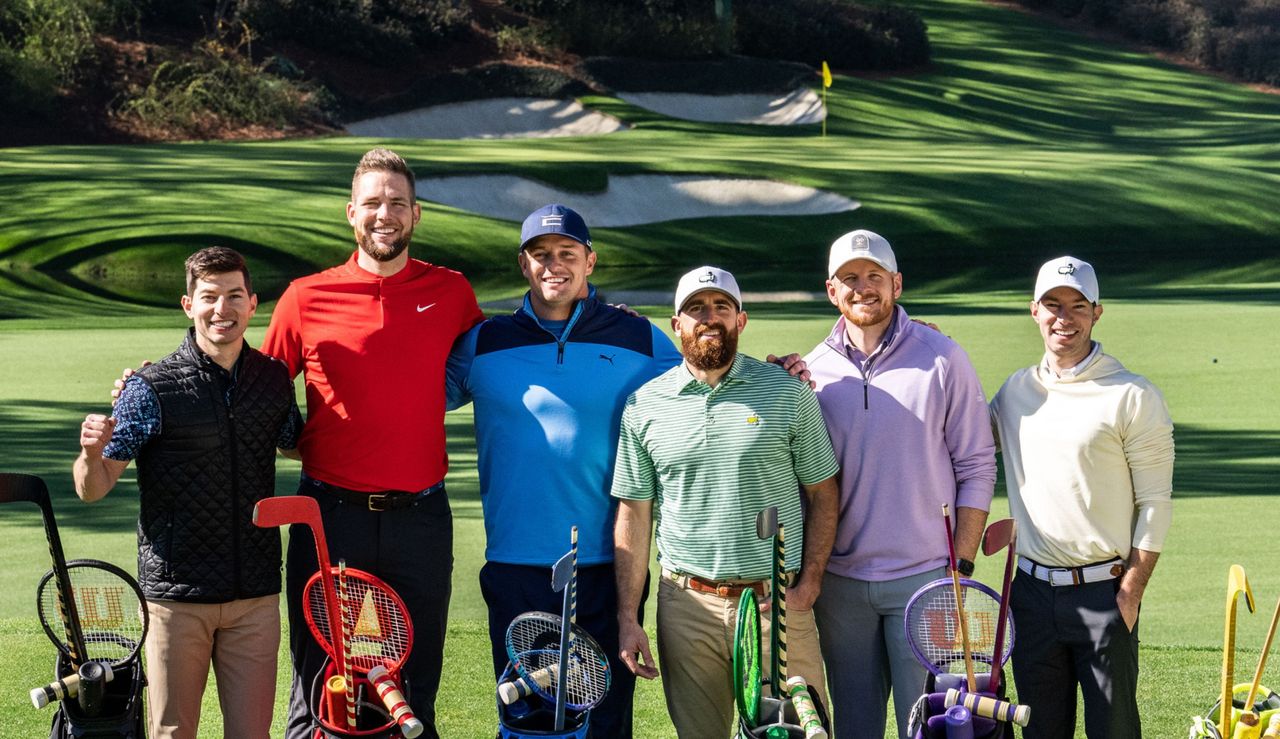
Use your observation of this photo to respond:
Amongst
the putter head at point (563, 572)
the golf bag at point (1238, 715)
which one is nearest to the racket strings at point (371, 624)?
the putter head at point (563, 572)

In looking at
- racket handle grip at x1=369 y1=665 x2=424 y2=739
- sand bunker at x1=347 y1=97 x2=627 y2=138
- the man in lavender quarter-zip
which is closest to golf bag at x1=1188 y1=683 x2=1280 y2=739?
the man in lavender quarter-zip

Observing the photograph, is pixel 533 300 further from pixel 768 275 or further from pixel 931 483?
pixel 768 275

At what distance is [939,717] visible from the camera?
13.5 feet

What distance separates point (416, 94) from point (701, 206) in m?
14.7

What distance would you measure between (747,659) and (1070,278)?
144cm

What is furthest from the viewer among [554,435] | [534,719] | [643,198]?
[643,198]

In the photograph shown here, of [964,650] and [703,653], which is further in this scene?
[703,653]

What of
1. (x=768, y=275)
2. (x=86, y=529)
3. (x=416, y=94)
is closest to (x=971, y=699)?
(x=86, y=529)

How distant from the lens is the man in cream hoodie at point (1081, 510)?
4555 mm

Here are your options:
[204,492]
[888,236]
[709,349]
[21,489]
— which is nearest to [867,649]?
[709,349]

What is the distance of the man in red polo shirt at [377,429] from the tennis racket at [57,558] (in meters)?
0.86

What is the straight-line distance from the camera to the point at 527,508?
15.9ft

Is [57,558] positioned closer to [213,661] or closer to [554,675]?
[213,661]

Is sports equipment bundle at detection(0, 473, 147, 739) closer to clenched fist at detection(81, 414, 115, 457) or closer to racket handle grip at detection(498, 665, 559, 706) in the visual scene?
clenched fist at detection(81, 414, 115, 457)
